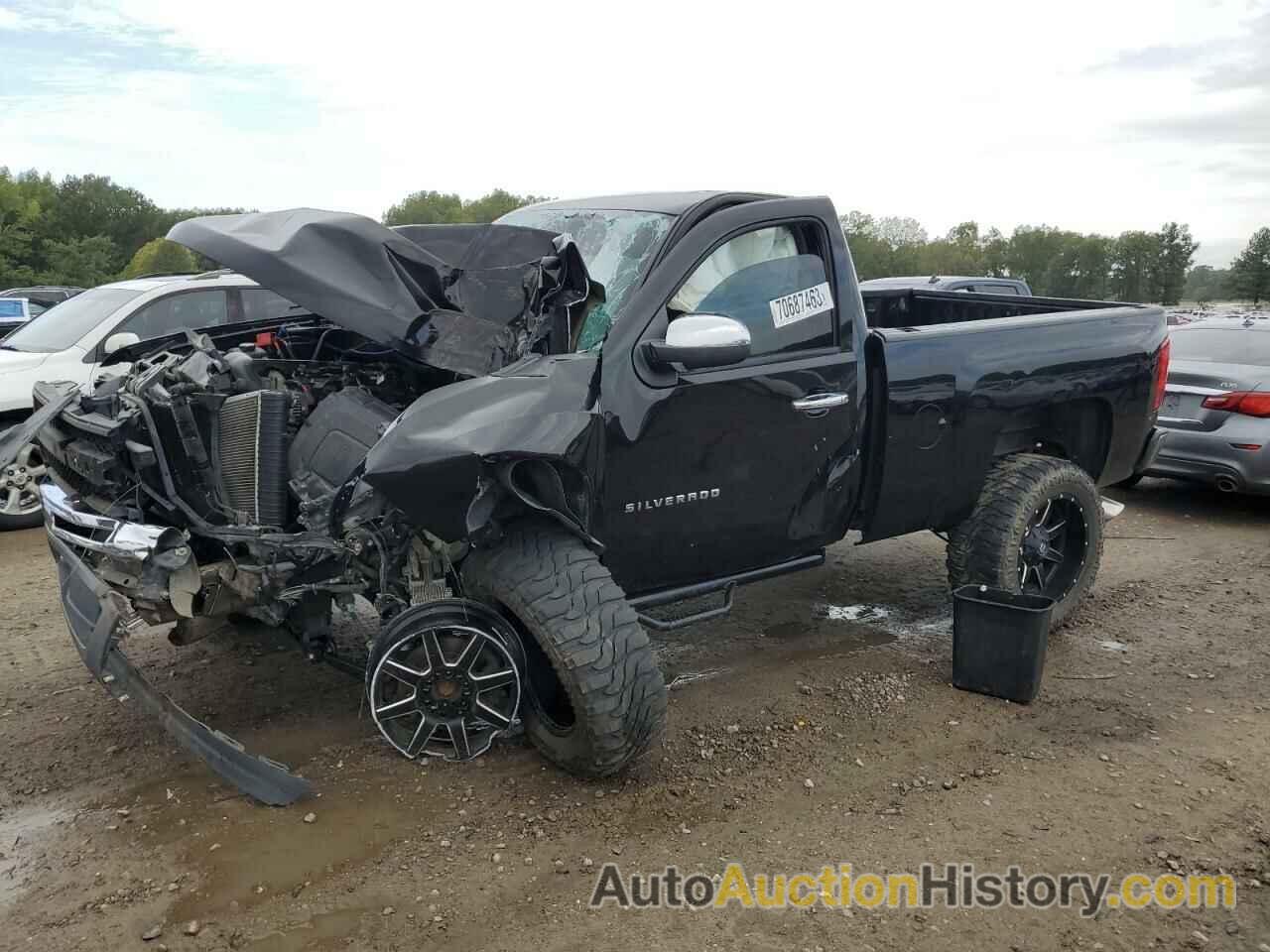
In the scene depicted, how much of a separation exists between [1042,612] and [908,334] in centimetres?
142

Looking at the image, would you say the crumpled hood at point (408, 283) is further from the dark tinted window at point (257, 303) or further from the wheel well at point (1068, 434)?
the dark tinted window at point (257, 303)

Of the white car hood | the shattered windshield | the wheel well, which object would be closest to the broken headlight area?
the shattered windshield

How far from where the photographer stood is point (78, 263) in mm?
44031

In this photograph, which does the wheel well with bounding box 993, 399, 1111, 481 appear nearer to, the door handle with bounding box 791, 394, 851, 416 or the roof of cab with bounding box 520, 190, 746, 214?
the door handle with bounding box 791, 394, 851, 416

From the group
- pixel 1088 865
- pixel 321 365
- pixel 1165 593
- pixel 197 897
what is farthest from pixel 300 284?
pixel 1165 593

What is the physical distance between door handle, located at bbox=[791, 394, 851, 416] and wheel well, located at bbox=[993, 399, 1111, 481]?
1208mm

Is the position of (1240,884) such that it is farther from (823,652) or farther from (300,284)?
(300,284)

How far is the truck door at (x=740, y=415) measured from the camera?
395 cm

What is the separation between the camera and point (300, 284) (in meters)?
3.83

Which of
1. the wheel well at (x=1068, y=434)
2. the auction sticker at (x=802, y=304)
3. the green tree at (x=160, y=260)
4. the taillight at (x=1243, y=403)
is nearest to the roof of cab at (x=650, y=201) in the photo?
the auction sticker at (x=802, y=304)

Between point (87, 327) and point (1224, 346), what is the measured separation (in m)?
9.51

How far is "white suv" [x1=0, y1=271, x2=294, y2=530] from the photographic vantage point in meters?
7.46

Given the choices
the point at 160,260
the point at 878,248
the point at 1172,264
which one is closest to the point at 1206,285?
the point at 1172,264

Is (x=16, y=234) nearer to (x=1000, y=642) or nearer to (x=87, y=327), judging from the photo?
(x=87, y=327)
